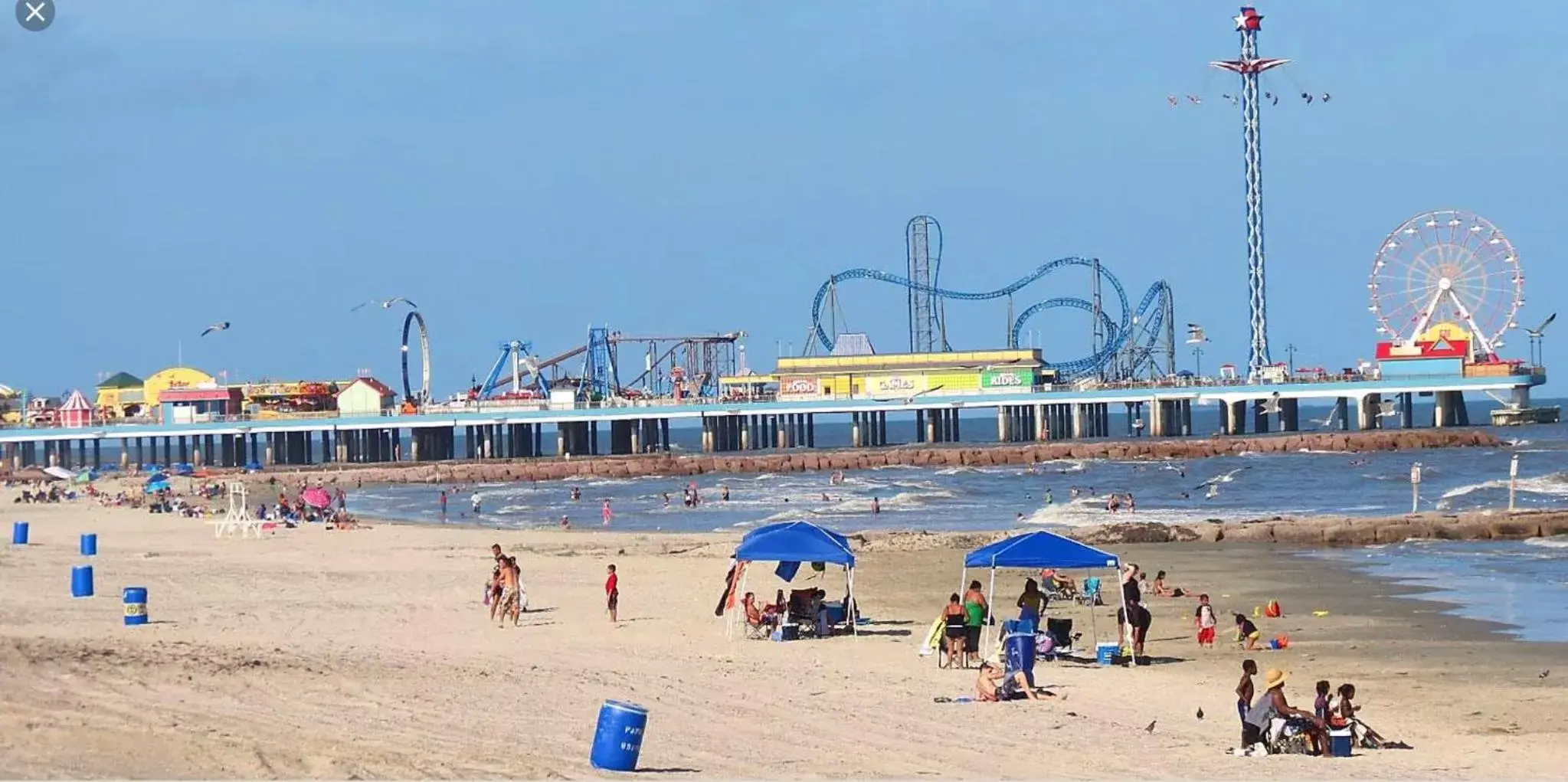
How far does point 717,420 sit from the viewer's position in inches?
3575

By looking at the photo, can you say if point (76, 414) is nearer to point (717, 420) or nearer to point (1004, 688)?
point (717, 420)

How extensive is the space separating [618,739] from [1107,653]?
7.89m

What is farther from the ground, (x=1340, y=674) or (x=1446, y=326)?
(x=1446, y=326)

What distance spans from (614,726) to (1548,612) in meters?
13.4

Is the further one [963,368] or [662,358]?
[662,358]

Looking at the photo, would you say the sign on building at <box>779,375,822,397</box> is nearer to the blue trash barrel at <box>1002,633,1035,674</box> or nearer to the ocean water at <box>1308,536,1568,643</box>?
the ocean water at <box>1308,536,1568,643</box>

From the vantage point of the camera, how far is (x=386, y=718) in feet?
38.9

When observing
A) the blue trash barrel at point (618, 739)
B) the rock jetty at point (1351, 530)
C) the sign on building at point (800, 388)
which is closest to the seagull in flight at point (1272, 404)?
the sign on building at point (800, 388)

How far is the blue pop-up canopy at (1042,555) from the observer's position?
1772 cm

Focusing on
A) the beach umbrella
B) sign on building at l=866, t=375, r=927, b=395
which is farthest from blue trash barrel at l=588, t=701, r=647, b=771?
sign on building at l=866, t=375, r=927, b=395

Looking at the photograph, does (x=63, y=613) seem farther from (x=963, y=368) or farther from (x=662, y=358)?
(x=662, y=358)

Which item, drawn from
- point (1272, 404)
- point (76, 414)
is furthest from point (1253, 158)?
point (76, 414)

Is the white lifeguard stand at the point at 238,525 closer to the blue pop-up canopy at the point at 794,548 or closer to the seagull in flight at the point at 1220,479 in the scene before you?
the blue pop-up canopy at the point at 794,548

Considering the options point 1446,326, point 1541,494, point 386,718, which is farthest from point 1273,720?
point 1446,326
